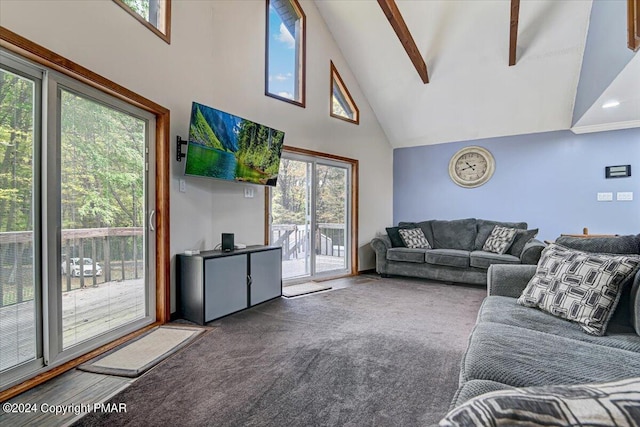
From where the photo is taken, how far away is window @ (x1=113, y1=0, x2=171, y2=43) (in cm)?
259

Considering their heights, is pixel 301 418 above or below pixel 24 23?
below

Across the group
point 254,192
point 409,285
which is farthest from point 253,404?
point 409,285

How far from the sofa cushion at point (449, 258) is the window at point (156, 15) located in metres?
4.03

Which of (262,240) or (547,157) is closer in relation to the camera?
(262,240)

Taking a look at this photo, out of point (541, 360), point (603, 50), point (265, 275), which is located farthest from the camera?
point (265, 275)

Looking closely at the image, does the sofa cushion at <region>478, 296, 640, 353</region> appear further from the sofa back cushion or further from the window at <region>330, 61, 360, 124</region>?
the window at <region>330, 61, 360, 124</region>

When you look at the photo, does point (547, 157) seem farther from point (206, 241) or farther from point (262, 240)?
point (206, 241)

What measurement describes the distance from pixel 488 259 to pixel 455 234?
90cm

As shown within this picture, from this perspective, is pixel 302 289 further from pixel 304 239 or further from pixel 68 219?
pixel 68 219

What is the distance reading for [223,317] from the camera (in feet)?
9.68

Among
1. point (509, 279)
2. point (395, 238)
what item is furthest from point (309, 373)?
point (395, 238)

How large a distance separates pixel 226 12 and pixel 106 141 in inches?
80.8

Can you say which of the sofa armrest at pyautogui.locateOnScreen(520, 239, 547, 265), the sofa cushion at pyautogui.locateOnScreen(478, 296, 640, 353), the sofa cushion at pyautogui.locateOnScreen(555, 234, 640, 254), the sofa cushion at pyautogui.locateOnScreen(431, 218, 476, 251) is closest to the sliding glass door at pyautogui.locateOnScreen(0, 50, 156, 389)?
the sofa cushion at pyautogui.locateOnScreen(478, 296, 640, 353)

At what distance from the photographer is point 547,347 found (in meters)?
1.34
